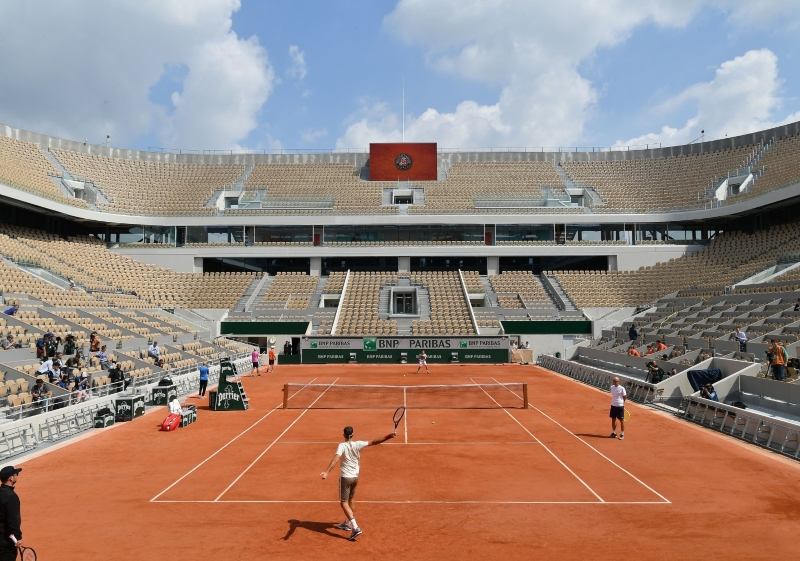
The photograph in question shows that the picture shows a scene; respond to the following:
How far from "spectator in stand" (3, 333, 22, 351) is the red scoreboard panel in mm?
45951

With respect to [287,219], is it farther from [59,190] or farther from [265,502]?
[265,502]

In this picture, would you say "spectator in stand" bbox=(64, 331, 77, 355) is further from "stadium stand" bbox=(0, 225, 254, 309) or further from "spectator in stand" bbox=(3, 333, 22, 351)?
"stadium stand" bbox=(0, 225, 254, 309)

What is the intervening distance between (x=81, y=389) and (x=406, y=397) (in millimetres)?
12548

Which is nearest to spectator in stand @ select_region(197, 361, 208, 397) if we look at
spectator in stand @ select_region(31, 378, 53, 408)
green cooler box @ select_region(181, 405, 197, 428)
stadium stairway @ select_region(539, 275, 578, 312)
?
green cooler box @ select_region(181, 405, 197, 428)

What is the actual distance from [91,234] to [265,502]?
53.4 meters

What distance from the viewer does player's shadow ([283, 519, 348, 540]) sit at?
9.52 metres

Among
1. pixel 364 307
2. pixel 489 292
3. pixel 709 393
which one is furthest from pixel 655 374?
pixel 364 307

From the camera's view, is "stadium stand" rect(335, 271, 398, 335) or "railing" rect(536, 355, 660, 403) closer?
"railing" rect(536, 355, 660, 403)

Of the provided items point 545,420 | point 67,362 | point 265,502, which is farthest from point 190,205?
point 265,502

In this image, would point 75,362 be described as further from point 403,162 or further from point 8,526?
point 403,162

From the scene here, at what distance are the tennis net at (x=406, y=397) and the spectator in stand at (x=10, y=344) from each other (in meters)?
→ 11.3

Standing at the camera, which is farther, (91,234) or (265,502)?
(91,234)

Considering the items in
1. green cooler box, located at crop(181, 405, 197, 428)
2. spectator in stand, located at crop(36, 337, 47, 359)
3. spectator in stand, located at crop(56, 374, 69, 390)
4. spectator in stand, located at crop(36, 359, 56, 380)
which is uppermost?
spectator in stand, located at crop(36, 337, 47, 359)

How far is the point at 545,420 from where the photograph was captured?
792 inches
